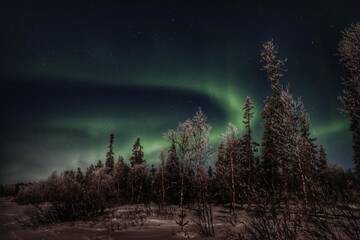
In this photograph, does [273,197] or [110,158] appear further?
[110,158]

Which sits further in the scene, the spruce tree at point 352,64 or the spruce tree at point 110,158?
the spruce tree at point 110,158

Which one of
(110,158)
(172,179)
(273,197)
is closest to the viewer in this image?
(273,197)

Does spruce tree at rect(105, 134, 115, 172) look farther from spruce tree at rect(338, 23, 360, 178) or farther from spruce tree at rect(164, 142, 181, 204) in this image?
spruce tree at rect(338, 23, 360, 178)

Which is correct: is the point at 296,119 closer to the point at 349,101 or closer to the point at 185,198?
the point at 349,101

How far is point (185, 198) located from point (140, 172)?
13.8 metres

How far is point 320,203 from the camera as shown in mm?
4062

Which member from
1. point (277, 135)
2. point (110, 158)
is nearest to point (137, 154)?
point (110, 158)

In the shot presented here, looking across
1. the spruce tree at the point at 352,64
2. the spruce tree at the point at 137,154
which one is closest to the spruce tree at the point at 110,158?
the spruce tree at the point at 137,154

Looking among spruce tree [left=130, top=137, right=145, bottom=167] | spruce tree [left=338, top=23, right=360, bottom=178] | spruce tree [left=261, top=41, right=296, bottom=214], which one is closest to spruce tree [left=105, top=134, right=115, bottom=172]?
spruce tree [left=130, top=137, right=145, bottom=167]

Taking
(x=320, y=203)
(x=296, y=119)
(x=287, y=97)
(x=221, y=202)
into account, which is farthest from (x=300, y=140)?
(x=221, y=202)

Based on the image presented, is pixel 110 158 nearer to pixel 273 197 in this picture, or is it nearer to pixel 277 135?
pixel 277 135

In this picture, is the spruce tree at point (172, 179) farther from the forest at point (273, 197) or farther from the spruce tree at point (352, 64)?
the spruce tree at point (352, 64)

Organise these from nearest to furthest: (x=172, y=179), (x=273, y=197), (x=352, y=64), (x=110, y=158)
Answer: (x=273, y=197)
(x=352, y=64)
(x=172, y=179)
(x=110, y=158)

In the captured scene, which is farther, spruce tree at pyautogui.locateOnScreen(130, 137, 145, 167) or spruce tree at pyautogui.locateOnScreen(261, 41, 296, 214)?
spruce tree at pyautogui.locateOnScreen(130, 137, 145, 167)
